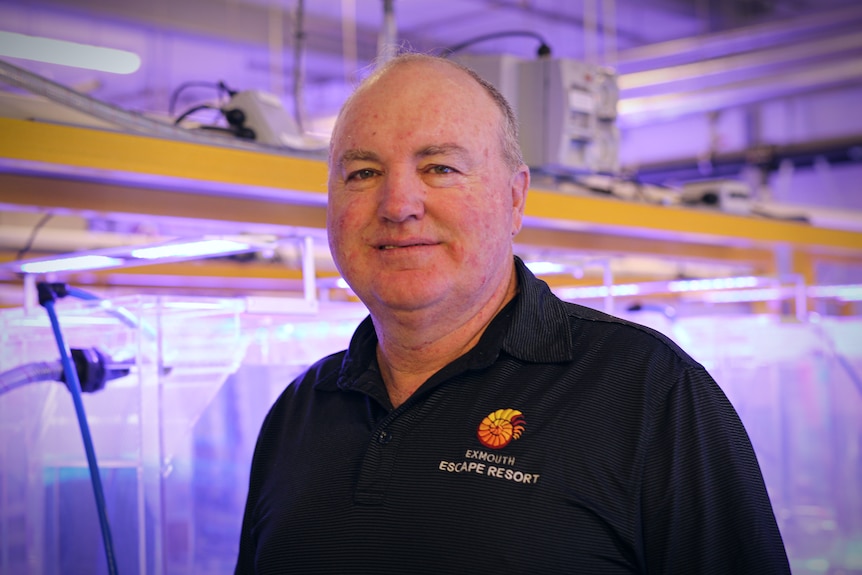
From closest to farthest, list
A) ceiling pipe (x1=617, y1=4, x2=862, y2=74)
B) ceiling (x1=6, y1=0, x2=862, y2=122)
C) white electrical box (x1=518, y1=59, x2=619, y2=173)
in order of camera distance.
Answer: white electrical box (x1=518, y1=59, x2=619, y2=173) < ceiling pipe (x1=617, y1=4, x2=862, y2=74) < ceiling (x1=6, y1=0, x2=862, y2=122)

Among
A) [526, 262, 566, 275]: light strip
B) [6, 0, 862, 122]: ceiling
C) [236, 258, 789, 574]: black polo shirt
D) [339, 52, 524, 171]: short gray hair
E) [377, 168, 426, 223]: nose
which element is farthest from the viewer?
[6, 0, 862, 122]: ceiling

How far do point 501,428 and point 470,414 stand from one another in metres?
0.05

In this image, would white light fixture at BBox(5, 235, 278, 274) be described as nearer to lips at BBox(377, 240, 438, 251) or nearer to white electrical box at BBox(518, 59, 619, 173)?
lips at BBox(377, 240, 438, 251)

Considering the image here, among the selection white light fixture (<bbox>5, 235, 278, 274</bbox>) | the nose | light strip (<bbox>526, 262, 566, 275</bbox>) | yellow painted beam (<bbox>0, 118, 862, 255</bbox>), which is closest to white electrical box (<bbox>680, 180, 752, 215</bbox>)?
yellow painted beam (<bbox>0, 118, 862, 255</bbox>)

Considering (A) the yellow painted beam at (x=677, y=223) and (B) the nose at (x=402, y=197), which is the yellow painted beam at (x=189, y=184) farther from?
(B) the nose at (x=402, y=197)

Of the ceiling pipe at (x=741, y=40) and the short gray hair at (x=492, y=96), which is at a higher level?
the ceiling pipe at (x=741, y=40)

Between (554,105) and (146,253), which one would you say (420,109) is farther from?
(554,105)

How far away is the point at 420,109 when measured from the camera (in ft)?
3.69

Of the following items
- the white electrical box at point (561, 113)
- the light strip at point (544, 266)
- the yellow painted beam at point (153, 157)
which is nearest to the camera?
the yellow painted beam at point (153, 157)

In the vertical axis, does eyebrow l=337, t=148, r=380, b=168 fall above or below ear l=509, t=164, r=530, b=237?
above

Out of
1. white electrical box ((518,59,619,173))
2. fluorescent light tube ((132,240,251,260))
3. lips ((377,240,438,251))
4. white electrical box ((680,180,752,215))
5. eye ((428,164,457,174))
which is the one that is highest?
white electrical box ((518,59,619,173))

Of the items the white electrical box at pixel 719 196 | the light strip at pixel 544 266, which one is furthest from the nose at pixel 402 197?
the white electrical box at pixel 719 196

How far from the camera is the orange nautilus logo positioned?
1024mm

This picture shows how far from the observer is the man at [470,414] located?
3.15 ft
